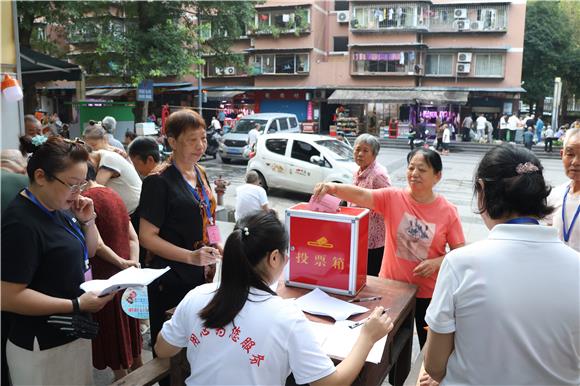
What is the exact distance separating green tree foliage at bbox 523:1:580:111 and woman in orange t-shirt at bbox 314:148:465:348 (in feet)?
96.3

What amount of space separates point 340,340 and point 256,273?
570mm

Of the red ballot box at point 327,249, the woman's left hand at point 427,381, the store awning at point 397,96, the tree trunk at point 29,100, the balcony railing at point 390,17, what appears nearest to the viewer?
the woman's left hand at point 427,381

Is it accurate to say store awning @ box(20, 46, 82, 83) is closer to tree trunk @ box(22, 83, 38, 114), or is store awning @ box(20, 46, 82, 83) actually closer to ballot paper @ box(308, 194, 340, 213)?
tree trunk @ box(22, 83, 38, 114)

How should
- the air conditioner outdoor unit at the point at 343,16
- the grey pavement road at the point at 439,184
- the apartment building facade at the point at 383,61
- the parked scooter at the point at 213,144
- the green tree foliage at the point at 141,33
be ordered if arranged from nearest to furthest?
the grey pavement road at the point at 439,184 < the green tree foliage at the point at 141,33 < the parked scooter at the point at 213,144 < the apartment building facade at the point at 383,61 < the air conditioner outdoor unit at the point at 343,16

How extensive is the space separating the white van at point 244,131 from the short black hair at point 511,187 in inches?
533

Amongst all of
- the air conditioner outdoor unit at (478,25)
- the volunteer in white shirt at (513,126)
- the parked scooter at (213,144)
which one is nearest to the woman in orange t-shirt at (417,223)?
the parked scooter at (213,144)

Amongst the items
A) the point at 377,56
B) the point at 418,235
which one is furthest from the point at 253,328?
the point at 377,56

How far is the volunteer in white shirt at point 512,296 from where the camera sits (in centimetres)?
128

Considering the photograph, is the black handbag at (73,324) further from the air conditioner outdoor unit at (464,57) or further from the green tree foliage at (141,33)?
the air conditioner outdoor unit at (464,57)

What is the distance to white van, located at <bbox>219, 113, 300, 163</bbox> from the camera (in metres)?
15.4

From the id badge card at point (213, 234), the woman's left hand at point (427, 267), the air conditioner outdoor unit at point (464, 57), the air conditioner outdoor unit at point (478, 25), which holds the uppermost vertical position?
the air conditioner outdoor unit at point (478, 25)

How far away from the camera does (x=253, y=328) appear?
1.33m

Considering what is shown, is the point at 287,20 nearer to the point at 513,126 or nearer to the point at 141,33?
the point at 513,126

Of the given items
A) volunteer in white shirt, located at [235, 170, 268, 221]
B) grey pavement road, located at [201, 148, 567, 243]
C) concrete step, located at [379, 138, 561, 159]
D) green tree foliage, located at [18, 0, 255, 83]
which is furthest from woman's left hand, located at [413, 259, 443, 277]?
concrete step, located at [379, 138, 561, 159]
